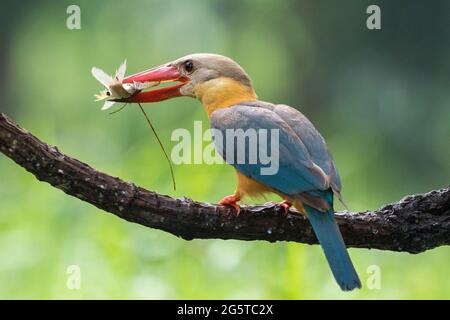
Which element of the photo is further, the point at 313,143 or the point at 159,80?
the point at 159,80

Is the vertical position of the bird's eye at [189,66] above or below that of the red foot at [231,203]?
above

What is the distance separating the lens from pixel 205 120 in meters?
4.60

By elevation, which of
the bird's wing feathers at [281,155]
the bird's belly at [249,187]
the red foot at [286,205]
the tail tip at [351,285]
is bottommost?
the tail tip at [351,285]

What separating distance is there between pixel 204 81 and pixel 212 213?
659 millimetres

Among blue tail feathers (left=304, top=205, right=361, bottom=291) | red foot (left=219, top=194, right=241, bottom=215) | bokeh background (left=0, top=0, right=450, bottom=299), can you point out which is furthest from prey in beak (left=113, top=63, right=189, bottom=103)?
blue tail feathers (left=304, top=205, right=361, bottom=291)

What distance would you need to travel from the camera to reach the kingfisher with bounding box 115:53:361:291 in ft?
9.89

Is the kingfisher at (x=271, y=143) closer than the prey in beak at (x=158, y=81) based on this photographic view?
Yes

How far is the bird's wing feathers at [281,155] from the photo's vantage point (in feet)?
10.0

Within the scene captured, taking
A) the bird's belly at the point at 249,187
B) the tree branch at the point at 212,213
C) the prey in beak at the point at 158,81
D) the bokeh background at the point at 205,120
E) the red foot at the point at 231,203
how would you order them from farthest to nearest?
the bokeh background at the point at 205,120
the prey in beak at the point at 158,81
the bird's belly at the point at 249,187
the red foot at the point at 231,203
the tree branch at the point at 212,213

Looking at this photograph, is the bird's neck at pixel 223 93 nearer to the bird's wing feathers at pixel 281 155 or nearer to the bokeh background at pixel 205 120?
the bird's wing feathers at pixel 281 155

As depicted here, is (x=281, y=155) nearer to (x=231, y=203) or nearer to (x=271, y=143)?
(x=271, y=143)

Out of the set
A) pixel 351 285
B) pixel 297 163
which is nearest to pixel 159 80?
pixel 297 163

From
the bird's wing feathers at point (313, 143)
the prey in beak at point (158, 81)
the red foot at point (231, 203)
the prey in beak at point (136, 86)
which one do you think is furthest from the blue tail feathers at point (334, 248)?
the prey in beak at point (158, 81)

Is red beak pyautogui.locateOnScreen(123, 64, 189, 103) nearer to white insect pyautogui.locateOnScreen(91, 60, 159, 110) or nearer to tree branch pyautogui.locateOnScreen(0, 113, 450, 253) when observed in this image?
white insect pyautogui.locateOnScreen(91, 60, 159, 110)
